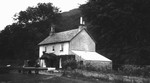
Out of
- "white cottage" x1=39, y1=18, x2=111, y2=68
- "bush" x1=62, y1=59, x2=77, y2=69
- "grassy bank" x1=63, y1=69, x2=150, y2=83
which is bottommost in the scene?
"grassy bank" x1=63, y1=69, x2=150, y2=83

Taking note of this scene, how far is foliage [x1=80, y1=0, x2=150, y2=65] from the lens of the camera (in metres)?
38.8

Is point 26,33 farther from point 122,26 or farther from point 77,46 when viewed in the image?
point 122,26

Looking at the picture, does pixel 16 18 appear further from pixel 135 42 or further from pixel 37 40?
pixel 135 42

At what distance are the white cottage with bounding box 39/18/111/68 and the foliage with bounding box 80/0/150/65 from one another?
8.26ft

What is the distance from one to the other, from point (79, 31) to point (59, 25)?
103 ft

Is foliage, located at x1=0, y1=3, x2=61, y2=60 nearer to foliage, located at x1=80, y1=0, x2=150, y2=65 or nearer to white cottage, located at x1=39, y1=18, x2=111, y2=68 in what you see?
white cottage, located at x1=39, y1=18, x2=111, y2=68

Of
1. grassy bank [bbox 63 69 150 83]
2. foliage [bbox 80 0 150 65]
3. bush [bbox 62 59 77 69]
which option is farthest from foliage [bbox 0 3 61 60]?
grassy bank [bbox 63 69 150 83]

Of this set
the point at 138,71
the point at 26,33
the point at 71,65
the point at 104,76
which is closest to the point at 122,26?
the point at 71,65

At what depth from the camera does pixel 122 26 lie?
41438mm

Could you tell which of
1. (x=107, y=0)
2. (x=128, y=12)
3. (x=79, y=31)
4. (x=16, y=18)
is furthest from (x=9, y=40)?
(x=128, y=12)

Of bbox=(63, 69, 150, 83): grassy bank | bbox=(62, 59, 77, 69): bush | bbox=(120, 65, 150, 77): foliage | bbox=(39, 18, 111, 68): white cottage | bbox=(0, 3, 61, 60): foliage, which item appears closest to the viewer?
bbox=(63, 69, 150, 83): grassy bank

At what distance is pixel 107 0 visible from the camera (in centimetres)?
4253

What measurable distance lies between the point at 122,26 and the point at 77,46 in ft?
29.0

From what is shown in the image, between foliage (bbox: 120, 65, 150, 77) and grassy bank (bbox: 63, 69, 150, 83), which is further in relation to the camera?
foliage (bbox: 120, 65, 150, 77)
